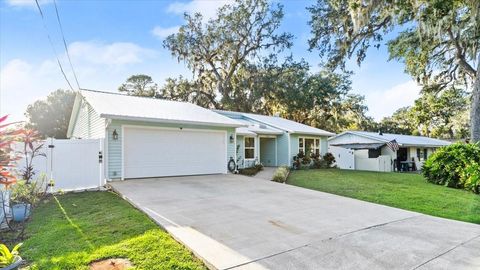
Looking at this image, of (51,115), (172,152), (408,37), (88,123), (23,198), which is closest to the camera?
(23,198)

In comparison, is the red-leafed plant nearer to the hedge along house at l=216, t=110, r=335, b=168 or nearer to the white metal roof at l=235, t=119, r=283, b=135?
the hedge along house at l=216, t=110, r=335, b=168

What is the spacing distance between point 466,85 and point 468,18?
20.4ft

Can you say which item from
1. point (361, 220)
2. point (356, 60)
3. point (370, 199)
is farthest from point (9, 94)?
point (356, 60)

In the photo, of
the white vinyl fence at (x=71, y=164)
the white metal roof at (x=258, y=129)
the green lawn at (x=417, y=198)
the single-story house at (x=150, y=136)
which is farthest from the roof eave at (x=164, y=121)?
the green lawn at (x=417, y=198)

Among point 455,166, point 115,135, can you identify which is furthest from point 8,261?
point 455,166

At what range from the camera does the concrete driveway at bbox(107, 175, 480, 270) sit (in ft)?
12.7

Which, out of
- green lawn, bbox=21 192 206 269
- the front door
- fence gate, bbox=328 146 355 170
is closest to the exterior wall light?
green lawn, bbox=21 192 206 269

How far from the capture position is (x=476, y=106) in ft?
43.2

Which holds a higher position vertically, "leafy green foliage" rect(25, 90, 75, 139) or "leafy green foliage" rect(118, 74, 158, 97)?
"leafy green foliage" rect(118, 74, 158, 97)

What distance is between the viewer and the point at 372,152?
945 inches

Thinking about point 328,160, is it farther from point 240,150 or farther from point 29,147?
point 29,147

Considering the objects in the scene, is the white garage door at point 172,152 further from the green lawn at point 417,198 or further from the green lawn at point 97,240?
the green lawn at point 97,240

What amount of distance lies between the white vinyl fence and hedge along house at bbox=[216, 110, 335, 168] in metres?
7.84

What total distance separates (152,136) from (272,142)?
981 cm
